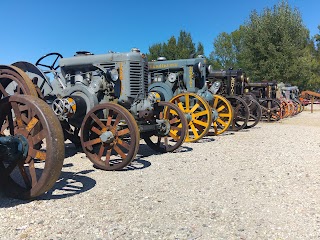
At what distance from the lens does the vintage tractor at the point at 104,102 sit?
17.8ft

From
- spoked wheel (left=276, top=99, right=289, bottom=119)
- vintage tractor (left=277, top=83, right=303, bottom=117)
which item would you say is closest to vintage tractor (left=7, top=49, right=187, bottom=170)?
spoked wheel (left=276, top=99, right=289, bottom=119)

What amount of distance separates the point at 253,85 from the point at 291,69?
40.4 ft

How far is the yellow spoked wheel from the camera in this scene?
8.61 metres

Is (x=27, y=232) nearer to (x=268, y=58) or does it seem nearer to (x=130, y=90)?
(x=130, y=90)

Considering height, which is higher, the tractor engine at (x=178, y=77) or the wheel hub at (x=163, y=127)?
the tractor engine at (x=178, y=77)

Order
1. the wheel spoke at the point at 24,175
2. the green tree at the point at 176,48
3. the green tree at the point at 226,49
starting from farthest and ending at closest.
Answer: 1. the green tree at the point at 226,49
2. the green tree at the point at 176,48
3. the wheel spoke at the point at 24,175

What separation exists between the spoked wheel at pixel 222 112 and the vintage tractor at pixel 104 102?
3418mm

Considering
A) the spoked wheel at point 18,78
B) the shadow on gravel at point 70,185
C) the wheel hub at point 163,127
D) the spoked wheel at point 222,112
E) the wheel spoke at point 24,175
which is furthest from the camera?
the spoked wheel at point 222,112

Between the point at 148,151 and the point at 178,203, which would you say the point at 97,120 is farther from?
the point at 178,203

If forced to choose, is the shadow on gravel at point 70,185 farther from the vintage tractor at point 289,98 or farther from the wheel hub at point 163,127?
the vintage tractor at point 289,98

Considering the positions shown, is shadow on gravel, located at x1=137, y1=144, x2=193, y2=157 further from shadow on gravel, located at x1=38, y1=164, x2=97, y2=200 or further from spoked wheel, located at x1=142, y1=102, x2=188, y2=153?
shadow on gravel, located at x1=38, y1=164, x2=97, y2=200

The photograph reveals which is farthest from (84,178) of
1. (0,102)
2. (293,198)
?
(293,198)

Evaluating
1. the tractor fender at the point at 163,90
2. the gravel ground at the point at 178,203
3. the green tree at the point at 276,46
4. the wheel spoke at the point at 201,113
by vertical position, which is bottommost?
the gravel ground at the point at 178,203

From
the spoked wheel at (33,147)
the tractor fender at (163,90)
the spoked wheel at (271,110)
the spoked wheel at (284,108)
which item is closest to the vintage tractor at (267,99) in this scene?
the spoked wheel at (271,110)
